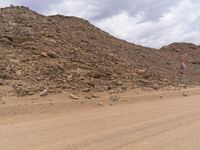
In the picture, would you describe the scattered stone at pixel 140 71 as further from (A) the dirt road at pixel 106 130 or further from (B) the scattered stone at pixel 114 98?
(A) the dirt road at pixel 106 130

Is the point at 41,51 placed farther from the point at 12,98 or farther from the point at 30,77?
the point at 12,98

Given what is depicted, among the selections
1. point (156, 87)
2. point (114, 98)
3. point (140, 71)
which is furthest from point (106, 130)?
point (140, 71)

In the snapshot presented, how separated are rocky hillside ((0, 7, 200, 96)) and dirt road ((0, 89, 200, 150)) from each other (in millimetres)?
3093

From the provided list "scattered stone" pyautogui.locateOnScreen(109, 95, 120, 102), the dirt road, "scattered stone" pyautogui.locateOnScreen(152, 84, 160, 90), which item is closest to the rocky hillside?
"scattered stone" pyautogui.locateOnScreen(152, 84, 160, 90)

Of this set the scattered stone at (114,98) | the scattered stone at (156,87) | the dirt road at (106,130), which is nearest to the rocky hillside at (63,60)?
the scattered stone at (156,87)

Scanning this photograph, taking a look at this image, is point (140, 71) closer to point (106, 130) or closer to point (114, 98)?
point (114, 98)

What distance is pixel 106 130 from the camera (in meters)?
8.50

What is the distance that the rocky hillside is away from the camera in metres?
14.6

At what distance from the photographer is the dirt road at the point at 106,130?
7.24 m

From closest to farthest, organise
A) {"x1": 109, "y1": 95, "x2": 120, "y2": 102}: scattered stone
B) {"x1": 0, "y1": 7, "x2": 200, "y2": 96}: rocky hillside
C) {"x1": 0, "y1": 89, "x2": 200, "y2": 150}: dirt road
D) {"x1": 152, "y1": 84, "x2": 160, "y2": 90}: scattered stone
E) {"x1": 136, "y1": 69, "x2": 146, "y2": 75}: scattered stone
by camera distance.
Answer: {"x1": 0, "y1": 89, "x2": 200, "y2": 150}: dirt road
{"x1": 109, "y1": 95, "x2": 120, "y2": 102}: scattered stone
{"x1": 0, "y1": 7, "x2": 200, "y2": 96}: rocky hillside
{"x1": 152, "y1": 84, "x2": 160, "y2": 90}: scattered stone
{"x1": 136, "y1": 69, "x2": 146, "y2": 75}: scattered stone

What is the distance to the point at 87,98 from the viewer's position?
45.2ft

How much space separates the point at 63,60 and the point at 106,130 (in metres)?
8.67

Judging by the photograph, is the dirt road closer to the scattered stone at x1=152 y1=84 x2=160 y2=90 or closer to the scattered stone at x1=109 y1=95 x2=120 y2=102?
the scattered stone at x1=109 y1=95 x2=120 y2=102

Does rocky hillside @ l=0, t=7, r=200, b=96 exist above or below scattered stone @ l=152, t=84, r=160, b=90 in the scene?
above
